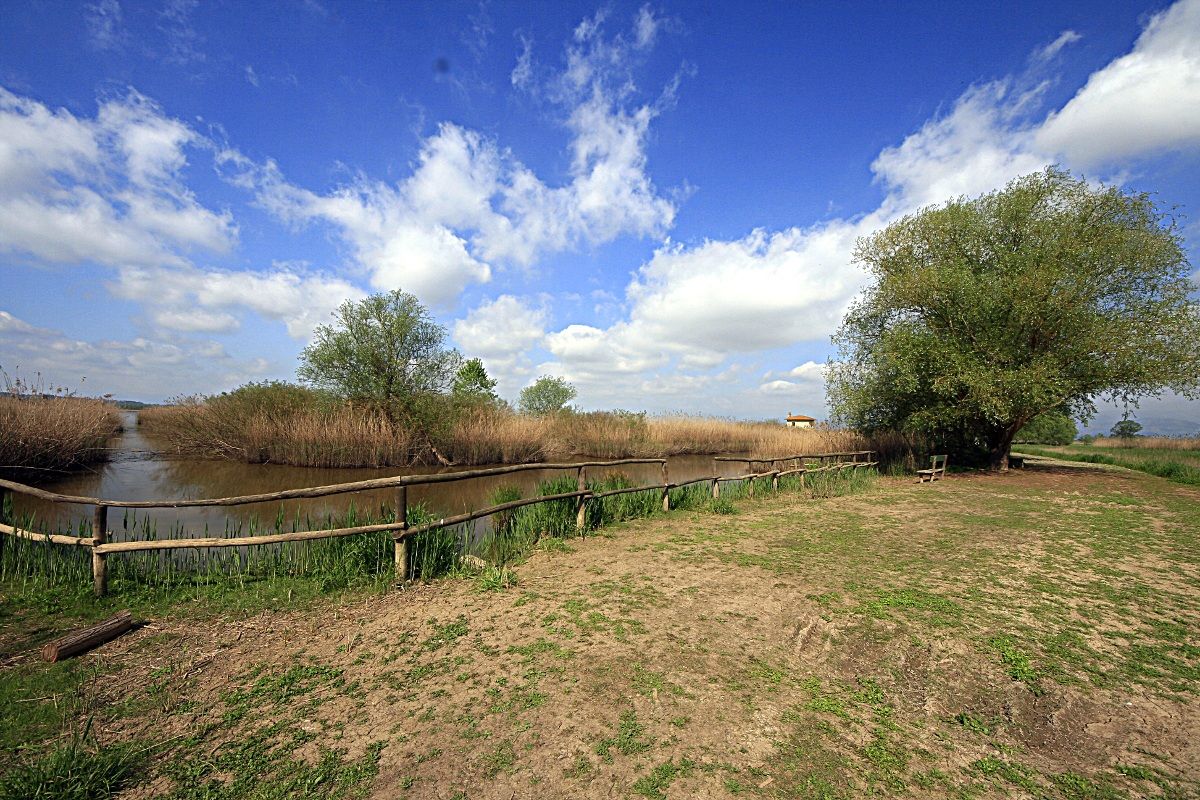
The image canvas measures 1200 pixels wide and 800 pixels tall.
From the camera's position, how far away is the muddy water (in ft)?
31.6

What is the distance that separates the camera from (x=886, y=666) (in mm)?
4051

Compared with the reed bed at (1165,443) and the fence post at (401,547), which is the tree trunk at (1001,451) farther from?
the reed bed at (1165,443)

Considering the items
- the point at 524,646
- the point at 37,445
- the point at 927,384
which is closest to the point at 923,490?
the point at 927,384

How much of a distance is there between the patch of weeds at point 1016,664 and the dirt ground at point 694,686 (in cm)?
2

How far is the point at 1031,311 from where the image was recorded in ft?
51.5

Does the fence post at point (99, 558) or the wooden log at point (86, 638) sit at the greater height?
the fence post at point (99, 558)

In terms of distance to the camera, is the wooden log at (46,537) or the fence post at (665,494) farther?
the fence post at (665,494)

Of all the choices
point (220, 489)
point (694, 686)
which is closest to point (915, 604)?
point (694, 686)

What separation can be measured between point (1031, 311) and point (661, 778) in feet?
64.0

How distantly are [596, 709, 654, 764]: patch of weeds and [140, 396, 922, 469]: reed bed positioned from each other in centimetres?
1816

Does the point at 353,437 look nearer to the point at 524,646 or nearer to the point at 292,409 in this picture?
the point at 292,409

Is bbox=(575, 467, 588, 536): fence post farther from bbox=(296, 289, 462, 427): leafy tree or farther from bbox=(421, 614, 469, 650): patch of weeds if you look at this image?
bbox=(296, 289, 462, 427): leafy tree

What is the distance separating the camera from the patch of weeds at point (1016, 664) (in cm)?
379

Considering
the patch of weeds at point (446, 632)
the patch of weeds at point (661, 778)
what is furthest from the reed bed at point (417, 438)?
the patch of weeds at point (661, 778)
